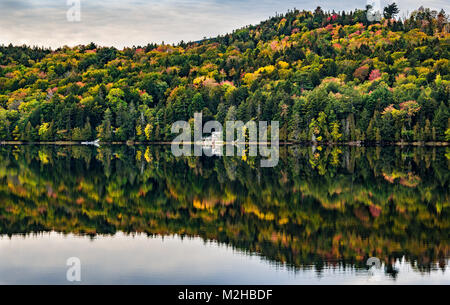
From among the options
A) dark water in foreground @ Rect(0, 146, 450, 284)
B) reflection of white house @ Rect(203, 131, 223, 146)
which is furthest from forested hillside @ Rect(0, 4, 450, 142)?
dark water in foreground @ Rect(0, 146, 450, 284)

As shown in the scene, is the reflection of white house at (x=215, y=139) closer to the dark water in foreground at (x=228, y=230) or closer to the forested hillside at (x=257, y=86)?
the forested hillside at (x=257, y=86)

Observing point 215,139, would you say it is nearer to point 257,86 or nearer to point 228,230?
point 257,86

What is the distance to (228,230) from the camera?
18.0 m

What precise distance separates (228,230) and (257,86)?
109 m

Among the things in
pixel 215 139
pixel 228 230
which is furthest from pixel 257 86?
pixel 228 230

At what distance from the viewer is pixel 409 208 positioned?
21031mm

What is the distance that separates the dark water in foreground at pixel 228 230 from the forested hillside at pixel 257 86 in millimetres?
58809

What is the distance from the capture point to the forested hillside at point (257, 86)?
8888 cm

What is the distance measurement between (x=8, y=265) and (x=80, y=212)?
7041 millimetres

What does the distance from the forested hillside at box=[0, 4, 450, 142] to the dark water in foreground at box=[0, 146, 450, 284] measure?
58809 mm

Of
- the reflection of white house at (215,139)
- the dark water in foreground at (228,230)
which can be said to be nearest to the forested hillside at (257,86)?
the reflection of white house at (215,139)

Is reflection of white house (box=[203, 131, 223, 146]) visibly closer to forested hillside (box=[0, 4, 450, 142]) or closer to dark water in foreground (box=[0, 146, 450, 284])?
forested hillside (box=[0, 4, 450, 142])
